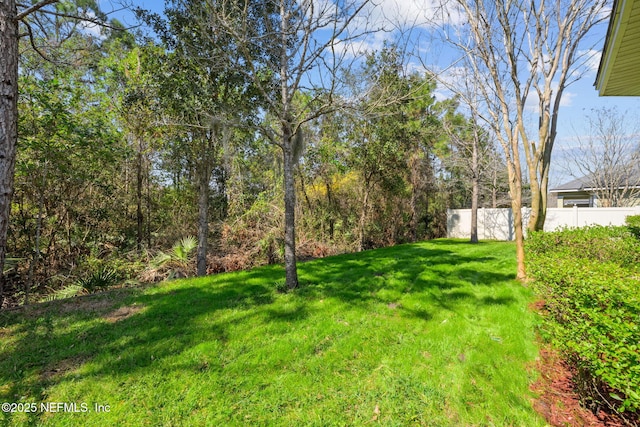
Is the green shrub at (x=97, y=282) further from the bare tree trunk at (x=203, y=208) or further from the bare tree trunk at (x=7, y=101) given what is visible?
the bare tree trunk at (x=7, y=101)

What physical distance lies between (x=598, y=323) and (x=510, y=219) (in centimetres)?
1240

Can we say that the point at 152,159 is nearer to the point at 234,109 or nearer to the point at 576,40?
the point at 234,109

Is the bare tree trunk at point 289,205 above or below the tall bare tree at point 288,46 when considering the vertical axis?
below

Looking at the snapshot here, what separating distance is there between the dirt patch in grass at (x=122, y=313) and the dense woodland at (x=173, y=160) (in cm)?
187

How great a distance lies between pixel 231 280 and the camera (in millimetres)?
5090

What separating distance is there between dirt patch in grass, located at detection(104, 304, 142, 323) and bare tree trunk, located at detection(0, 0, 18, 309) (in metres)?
1.32

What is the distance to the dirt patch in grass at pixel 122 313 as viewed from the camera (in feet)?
11.2

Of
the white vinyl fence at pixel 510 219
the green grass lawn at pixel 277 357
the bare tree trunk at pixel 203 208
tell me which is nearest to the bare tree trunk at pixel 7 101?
the green grass lawn at pixel 277 357

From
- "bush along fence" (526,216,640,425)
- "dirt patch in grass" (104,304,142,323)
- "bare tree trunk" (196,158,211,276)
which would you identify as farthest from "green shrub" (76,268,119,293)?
"bush along fence" (526,216,640,425)

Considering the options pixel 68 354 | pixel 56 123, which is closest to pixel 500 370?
pixel 68 354

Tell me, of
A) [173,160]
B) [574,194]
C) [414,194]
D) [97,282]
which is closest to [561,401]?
[97,282]

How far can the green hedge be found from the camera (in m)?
1.63

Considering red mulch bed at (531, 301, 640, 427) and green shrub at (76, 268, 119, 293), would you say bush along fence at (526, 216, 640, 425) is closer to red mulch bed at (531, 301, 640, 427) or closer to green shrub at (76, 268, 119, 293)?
red mulch bed at (531, 301, 640, 427)

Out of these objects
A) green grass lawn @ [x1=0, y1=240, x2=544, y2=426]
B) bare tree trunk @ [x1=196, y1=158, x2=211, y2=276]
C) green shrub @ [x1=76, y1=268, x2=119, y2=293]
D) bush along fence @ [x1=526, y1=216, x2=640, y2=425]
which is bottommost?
green grass lawn @ [x1=0, y1=240, x2=544, y2=426]
